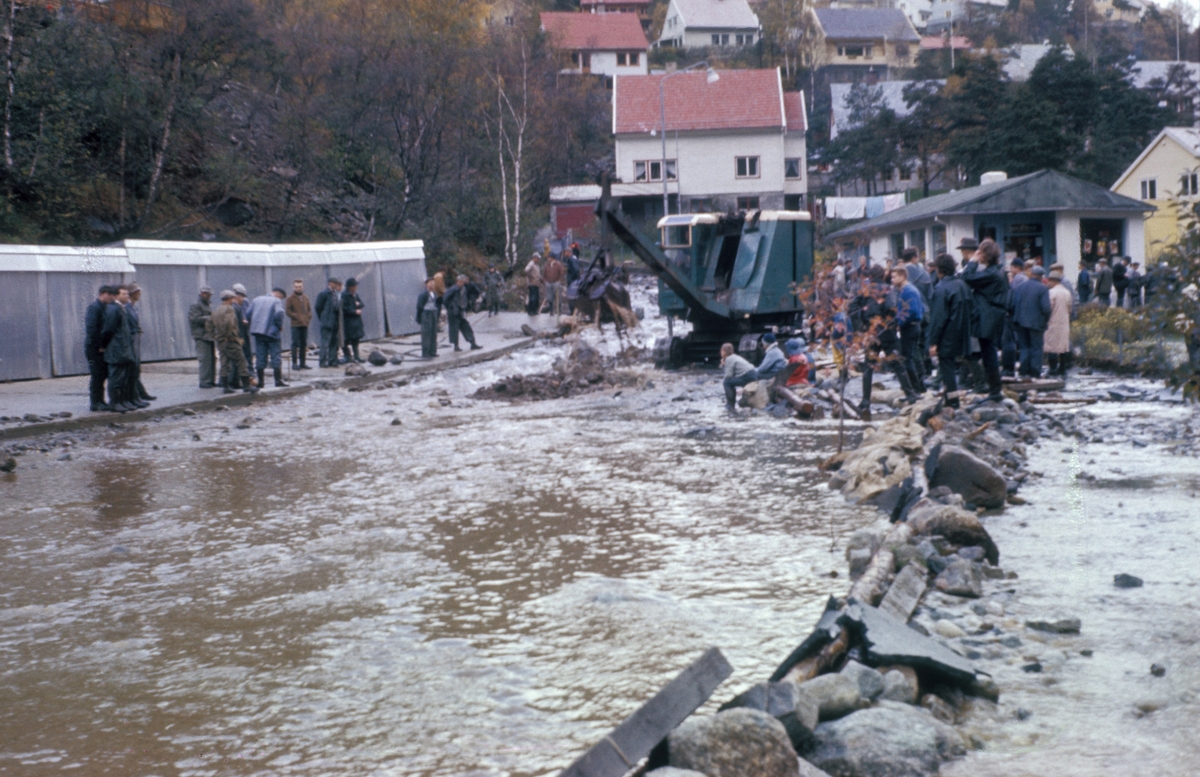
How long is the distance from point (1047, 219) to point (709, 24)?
66.2 m

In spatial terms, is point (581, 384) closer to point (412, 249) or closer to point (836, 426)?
point (836, 426)

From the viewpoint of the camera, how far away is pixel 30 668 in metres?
5.22

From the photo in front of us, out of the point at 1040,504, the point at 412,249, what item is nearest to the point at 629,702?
the point at 1040,504

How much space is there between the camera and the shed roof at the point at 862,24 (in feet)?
315

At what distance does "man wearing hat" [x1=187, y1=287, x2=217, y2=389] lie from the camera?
18328 mm

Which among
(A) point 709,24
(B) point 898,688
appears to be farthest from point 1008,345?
(A) point 709,24

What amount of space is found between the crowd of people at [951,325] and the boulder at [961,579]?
219 inches

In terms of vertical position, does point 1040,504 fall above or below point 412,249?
below

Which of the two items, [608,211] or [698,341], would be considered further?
[698,341]

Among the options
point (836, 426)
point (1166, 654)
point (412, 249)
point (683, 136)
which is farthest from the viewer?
point (683, 136)

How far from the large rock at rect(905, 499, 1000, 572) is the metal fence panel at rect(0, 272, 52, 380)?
17.6m

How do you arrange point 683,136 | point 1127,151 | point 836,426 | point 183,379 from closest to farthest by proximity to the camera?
point 836,426, point 183,379, point 1127,151, point 683,136

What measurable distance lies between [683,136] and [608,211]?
140ft

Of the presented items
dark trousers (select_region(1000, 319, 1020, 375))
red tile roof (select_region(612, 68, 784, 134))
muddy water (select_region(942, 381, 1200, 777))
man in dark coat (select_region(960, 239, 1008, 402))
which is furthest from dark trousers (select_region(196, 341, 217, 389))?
red tile roof (select_region(612, 68, 784, 134))
